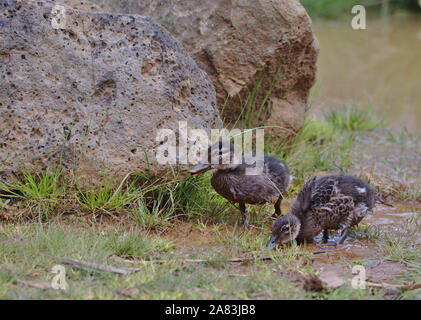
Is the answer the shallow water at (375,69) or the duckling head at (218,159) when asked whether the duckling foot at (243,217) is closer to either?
the duckling head at (218,159)

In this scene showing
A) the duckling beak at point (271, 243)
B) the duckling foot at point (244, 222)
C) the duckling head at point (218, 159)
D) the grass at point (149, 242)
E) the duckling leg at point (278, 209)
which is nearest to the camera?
the grass at point (149, 242)

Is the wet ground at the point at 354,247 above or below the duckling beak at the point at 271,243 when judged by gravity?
Result: below

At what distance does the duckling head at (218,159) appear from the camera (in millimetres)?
5042

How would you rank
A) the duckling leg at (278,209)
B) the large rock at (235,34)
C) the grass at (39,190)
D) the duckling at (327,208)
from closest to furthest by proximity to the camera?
the grass at (39,190)
the duckling at (327,208)
the duckling leg at (278,209)
the large rock at (235,34)

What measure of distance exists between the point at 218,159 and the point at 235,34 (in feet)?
5.89

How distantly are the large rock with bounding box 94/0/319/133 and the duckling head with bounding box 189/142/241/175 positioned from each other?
1352mm

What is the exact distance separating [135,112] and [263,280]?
1.93 metres

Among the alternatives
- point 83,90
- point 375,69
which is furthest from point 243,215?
point 375,69

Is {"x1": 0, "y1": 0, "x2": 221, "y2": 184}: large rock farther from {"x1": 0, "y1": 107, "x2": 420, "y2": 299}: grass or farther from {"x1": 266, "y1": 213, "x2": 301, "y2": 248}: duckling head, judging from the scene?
{"x1": 266, "y1": 213, "x2": 301, "y2": 248}: duckling head

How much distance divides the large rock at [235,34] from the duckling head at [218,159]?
1.35m

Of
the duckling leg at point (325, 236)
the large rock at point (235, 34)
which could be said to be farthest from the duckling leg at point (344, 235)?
the large rock at point (235, 34)

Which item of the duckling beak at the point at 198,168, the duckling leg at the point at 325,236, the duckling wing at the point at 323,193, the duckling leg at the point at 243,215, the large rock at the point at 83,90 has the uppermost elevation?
the large rock at the point at 83,90

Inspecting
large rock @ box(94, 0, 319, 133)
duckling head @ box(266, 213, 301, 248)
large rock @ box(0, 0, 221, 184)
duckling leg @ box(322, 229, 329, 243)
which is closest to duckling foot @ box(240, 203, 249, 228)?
duckling head @ box(266, 213, 301, 248)

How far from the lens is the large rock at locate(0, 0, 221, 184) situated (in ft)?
16.0
